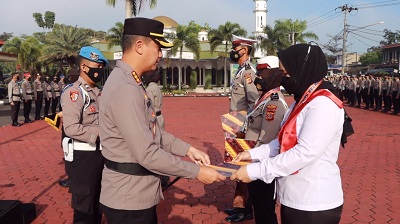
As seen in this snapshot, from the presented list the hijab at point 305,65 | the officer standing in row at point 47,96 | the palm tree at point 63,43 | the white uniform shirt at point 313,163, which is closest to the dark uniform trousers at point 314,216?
the white uniform shirt at point 313,163

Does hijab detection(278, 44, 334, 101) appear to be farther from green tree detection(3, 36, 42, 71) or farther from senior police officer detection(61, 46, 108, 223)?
green tree detection(3, 36, 42, 71)

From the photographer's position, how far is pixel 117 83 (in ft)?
7.09

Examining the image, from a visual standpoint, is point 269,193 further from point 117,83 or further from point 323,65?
point 117,83

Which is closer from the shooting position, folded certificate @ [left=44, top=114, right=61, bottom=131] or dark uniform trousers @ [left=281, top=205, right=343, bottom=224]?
dark uniform trousers @ [left=281, top=205, right=343, bottom=224]

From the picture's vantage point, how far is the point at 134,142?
6.80 ft

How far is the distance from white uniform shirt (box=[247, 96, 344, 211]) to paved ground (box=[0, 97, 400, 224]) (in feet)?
7.79

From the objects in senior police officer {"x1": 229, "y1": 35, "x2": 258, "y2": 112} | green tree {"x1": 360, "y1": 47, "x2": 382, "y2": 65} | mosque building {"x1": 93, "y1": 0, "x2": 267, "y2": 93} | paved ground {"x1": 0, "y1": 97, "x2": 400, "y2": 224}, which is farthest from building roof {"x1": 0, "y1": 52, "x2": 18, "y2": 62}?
green tree {"x1": 360, "y1": 47, "x2": 382, "y2": 65}

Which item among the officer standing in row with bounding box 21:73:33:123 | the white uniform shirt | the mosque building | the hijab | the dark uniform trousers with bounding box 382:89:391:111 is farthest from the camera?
the mosque building

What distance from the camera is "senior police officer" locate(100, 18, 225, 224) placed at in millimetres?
2084

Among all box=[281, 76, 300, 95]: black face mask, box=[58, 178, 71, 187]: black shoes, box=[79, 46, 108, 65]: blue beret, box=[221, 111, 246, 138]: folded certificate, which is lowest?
box=[58, 178, 71, 187]: black shoes

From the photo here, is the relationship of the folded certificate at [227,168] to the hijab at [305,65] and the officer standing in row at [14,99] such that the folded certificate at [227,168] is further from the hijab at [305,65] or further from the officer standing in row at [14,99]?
the officer standing in row at [14,99]

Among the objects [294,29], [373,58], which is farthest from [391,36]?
[294,29]

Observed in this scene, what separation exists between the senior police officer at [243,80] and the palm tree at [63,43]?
33.9 metres

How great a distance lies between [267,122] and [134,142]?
1.61 meters
